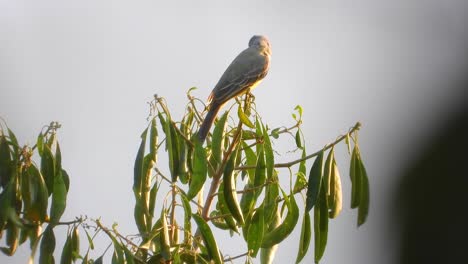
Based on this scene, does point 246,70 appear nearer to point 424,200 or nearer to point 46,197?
point 46,197

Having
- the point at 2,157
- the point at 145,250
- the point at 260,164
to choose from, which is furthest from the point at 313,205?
the point at 2,157

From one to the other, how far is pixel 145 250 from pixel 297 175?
600 millimetres

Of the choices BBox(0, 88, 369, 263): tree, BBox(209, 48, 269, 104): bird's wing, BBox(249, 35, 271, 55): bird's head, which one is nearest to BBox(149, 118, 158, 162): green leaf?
BBox(0, 88, 369, 263): tree

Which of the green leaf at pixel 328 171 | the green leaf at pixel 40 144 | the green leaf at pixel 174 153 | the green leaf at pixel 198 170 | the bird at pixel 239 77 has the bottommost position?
the green leaf at pixel 328 171

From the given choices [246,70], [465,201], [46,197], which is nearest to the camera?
[465,201]

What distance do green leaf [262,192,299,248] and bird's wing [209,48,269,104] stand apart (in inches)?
49.1

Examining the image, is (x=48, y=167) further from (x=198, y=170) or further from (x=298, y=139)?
(x=298, y=139)

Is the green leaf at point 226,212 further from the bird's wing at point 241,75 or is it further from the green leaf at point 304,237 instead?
the bird's wing at point 241,75

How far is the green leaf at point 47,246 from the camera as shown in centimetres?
198

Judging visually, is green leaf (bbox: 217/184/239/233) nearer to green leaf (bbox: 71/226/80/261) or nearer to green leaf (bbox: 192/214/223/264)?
green leaf (bbox: 192/214/223/264)

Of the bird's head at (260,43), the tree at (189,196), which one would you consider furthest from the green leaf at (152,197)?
the bird's head at (260,43)

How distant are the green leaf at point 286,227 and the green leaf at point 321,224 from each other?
3.5 inches

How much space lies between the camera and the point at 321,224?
6.24 feet

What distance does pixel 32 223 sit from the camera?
A: 197cm
